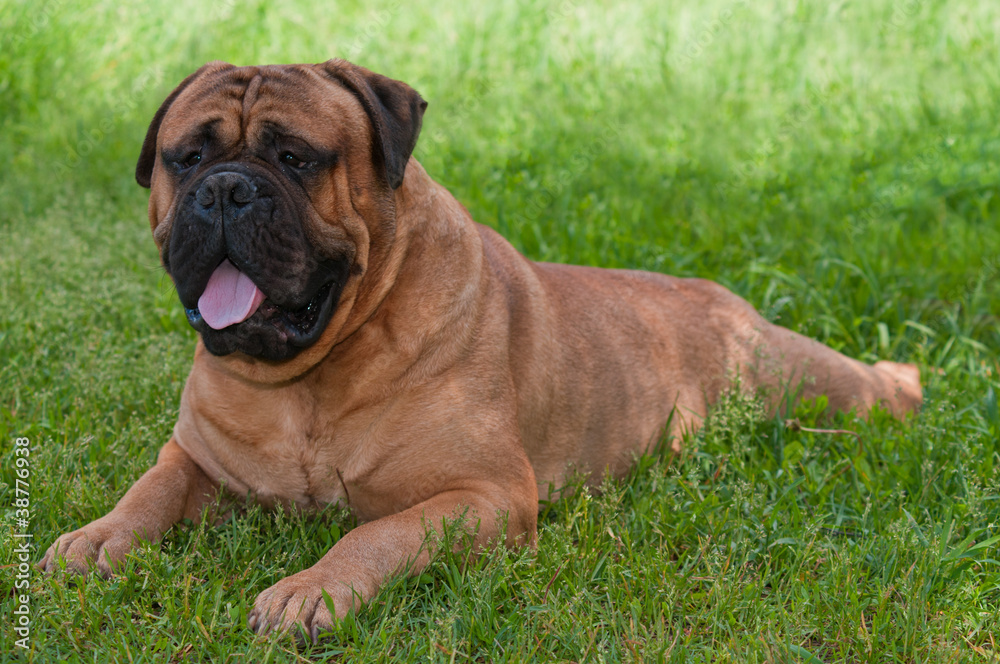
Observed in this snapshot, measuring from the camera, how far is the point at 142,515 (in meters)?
3.28

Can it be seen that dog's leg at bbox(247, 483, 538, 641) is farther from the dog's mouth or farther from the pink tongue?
the pink tongue

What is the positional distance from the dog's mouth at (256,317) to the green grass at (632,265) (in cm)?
60

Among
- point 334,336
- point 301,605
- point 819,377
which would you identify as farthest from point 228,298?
point 819,377

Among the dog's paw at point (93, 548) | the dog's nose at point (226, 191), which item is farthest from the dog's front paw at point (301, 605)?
the dog's nose at point (226, 191)

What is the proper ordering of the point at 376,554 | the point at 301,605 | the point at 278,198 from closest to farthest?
the point at 301,605 < the point at 376,554 < the point at 278,198

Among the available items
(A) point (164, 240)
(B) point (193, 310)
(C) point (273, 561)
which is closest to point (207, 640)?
(C) point (273, 561)

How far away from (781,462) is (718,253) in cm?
225

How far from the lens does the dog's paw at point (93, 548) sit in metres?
3.04

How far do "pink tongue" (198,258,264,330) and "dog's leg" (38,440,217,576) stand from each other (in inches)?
24.0

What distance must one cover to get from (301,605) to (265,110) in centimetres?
154

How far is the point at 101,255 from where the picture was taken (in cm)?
603

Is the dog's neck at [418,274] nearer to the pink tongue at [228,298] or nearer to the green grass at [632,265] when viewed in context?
the pink tongue at [228,298]

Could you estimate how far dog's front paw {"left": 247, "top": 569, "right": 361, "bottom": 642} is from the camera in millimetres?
2734

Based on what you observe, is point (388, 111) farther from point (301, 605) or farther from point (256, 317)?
point (301, 605)
